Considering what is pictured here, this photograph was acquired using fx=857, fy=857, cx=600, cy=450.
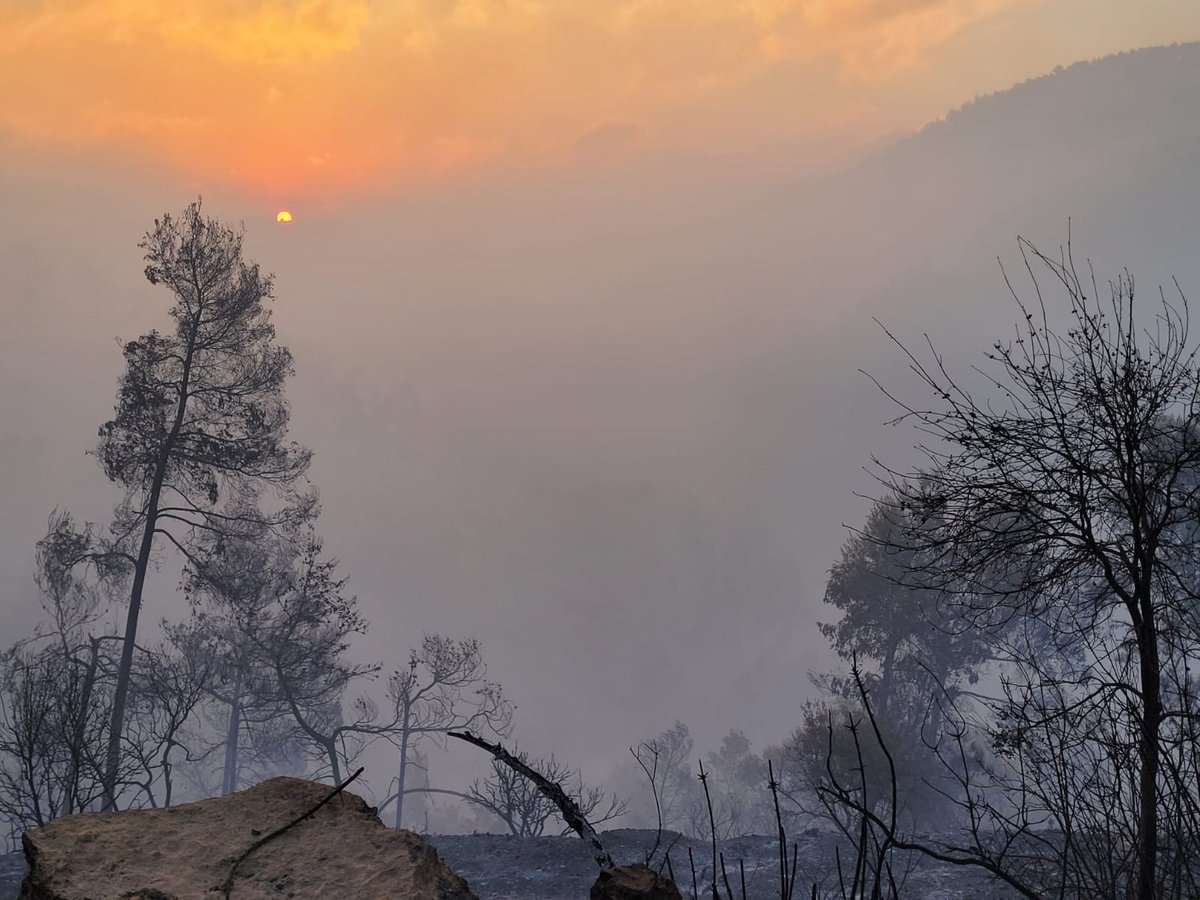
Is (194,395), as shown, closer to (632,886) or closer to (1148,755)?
(1148,755)

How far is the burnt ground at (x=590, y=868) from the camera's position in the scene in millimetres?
13664

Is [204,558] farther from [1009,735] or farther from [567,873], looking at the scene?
[1009,735]

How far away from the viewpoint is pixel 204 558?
74.1 ft

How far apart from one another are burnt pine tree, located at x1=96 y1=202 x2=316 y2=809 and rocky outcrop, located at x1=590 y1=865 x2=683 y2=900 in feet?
65.7

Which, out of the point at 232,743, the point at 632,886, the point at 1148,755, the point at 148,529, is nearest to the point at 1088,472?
the point at 1148,755

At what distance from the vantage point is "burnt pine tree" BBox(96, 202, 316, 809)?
66.8ft

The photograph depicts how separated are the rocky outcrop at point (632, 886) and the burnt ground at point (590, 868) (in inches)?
433

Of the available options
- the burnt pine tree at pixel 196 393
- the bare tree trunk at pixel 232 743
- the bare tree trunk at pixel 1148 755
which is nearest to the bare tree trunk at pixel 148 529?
the burnt pine tree at pixel 196 393

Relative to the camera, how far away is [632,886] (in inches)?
86.5

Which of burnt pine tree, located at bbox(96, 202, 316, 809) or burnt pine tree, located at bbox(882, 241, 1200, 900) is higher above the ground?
burnt pine tree, located at bbox(96, 202, 316, 809)

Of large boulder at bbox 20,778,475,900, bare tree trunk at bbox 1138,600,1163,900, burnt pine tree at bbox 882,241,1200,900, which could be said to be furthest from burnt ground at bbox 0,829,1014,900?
large boulder at bbox 20,778,475,900

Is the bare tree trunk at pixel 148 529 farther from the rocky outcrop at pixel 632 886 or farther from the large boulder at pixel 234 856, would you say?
the rocky outcrop at pixel 632 886

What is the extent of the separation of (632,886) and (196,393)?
2126 centimetres

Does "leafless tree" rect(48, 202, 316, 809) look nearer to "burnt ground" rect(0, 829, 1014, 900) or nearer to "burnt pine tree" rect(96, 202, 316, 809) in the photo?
"burnt pine tree" rect(96, 202, 316, 809)
